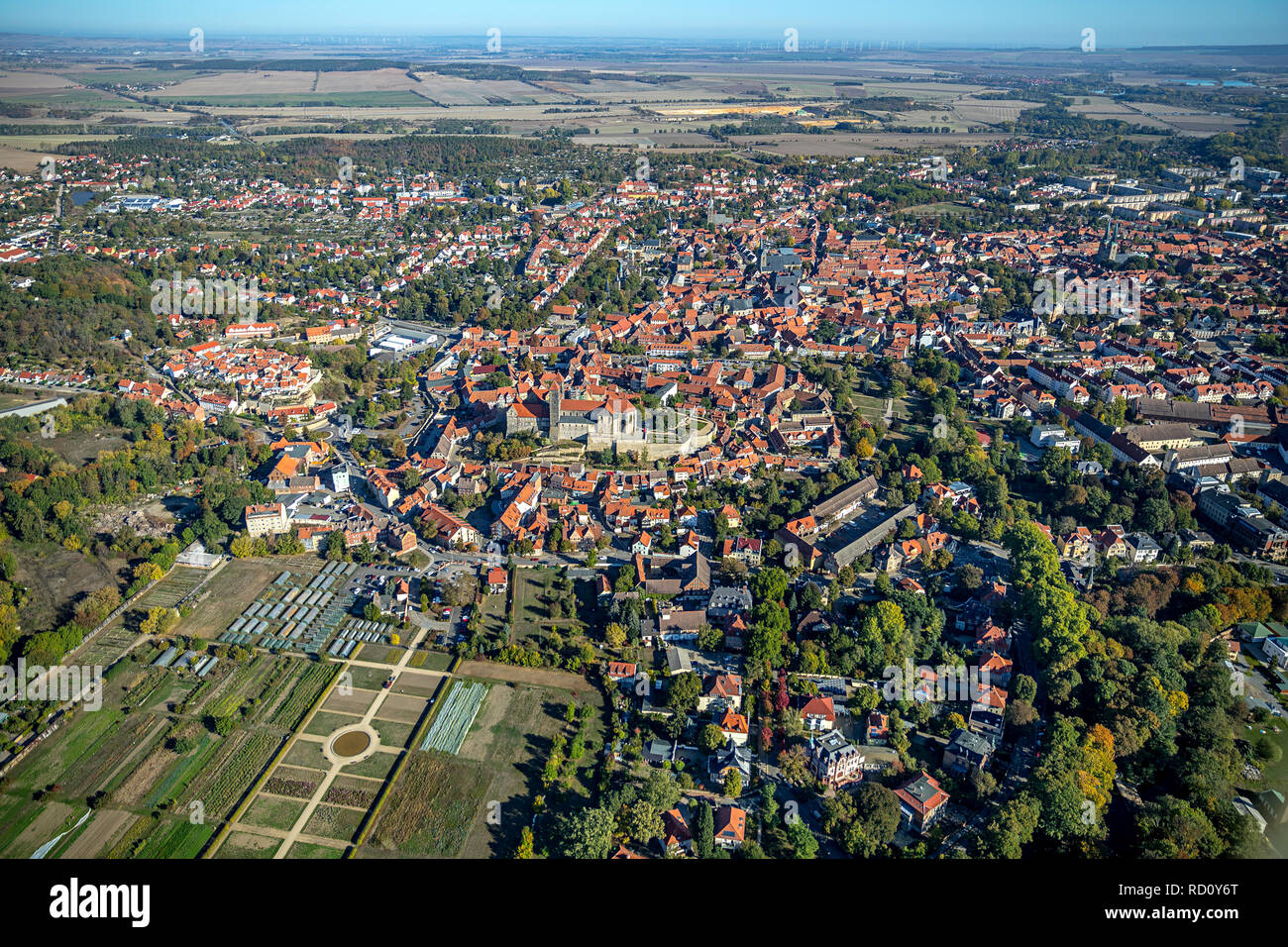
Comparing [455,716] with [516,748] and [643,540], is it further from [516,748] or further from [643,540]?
[643,540]

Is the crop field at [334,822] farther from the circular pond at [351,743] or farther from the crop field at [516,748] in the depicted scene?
the crop field at [516,748]

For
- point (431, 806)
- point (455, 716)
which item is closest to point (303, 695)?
point (455, 716)

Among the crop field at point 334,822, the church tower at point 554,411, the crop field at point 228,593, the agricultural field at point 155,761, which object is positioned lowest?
the crop field at point 334,822

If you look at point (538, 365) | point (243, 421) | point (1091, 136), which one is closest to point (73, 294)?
point (243, 421)

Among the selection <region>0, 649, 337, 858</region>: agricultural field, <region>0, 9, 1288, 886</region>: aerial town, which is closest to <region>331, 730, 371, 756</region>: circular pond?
<region>0, 9, 1288, 886</region>: aerial town

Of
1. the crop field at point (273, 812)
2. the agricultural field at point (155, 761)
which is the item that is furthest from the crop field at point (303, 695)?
the crop field at point (273, 812)
